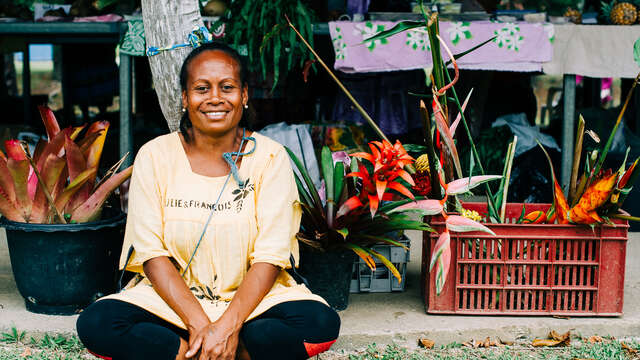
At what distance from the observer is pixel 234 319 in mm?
2229

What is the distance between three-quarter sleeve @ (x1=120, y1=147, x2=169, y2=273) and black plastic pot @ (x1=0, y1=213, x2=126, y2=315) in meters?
0.63

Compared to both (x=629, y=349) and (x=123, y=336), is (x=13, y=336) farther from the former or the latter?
(x=629, y=349)

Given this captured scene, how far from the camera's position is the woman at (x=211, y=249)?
2199mm

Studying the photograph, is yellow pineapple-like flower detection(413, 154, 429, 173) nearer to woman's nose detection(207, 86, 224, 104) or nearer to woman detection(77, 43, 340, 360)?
woman detection(77, 43, 340, 360)

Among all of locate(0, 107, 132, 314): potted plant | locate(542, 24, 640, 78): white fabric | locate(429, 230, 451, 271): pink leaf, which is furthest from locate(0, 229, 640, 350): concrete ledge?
locate(542, 24, 640, 78): white fabric

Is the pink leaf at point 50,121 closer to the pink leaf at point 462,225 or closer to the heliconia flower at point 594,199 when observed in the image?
the pink leaf at point 462,225

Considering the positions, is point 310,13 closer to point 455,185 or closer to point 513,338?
point 455,185

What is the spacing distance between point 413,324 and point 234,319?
1041 millimetres

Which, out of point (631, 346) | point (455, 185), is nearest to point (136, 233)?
point (455, 185)

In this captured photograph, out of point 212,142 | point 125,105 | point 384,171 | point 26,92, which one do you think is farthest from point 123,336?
point 26,92

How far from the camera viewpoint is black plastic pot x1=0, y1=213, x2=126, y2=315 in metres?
2.96

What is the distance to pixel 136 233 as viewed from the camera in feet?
7.81

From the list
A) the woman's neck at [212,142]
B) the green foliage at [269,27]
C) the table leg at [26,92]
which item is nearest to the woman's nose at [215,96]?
the woman's neck at [212,142]

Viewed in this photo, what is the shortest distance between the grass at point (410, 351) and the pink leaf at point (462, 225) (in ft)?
1.67
